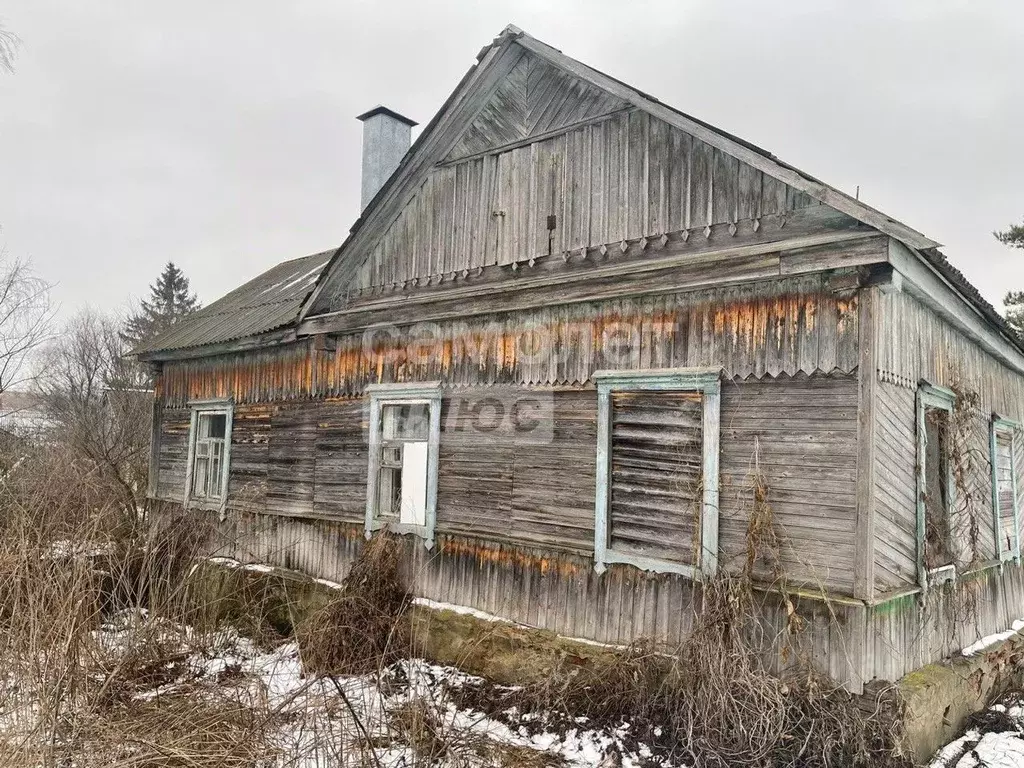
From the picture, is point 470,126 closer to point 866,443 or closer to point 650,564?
point 650,564

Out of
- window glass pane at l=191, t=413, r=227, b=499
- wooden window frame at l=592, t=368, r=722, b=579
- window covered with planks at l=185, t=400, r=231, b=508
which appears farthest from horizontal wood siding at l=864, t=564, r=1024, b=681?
window glass pane at l=191, t=413, r=227, b=499

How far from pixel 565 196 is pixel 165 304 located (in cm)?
4328

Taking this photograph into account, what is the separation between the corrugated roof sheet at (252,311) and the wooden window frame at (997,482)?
26.6 ft

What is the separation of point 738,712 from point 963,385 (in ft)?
13.7

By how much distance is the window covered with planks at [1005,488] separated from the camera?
720cm

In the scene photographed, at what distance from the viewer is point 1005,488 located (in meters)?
7.74

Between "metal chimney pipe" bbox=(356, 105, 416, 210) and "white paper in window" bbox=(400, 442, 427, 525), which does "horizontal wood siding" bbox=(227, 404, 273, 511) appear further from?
"metal chimney pipe" bbox=(356, 105, 416, 210)

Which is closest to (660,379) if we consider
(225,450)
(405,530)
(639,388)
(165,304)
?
(639,388)

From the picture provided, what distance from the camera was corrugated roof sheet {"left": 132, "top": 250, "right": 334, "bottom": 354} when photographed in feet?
31.8

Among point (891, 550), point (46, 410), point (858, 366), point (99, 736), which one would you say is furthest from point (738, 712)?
point (46, 410)

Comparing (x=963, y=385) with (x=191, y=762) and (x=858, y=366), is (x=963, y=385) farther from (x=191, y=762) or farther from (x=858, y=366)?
(x=191, y=762)

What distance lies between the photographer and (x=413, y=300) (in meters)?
7.64

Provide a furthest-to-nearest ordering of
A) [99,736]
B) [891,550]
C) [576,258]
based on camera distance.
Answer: [576,258] < [891,550] < [99,736]

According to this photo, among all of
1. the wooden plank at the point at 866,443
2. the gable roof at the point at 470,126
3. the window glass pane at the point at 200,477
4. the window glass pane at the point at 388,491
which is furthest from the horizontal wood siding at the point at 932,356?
the window glass pane at the point at 200,477
